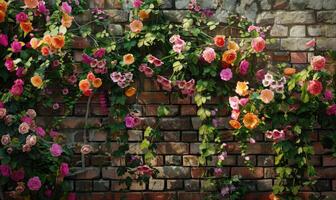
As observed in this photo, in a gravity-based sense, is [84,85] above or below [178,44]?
below

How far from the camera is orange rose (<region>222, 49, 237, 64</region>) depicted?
3.83m

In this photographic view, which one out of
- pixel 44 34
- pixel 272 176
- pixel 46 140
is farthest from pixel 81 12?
pixel 272 176

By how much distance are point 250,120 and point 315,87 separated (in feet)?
1.80

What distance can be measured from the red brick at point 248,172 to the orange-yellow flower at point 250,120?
1.35ft

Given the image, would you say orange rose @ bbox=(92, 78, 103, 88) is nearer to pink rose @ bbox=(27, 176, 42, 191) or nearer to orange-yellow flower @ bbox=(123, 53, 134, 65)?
orange-yellow flower @ bbox=(123, 53, 134, 65)

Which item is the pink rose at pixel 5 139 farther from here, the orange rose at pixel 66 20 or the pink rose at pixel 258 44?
the pink rose at pixel 258 44

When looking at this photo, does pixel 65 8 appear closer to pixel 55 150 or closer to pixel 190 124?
pixel 55 150

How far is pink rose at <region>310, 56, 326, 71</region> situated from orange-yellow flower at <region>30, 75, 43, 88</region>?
82.3 inches

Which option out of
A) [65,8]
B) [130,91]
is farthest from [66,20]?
[130,91]

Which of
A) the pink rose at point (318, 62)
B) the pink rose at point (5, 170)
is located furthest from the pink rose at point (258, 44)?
the pink rose at point (5, 170)

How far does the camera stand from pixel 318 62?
3748 millimetres

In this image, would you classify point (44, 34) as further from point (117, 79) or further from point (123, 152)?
point (123, 152)

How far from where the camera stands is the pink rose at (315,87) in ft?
12.3

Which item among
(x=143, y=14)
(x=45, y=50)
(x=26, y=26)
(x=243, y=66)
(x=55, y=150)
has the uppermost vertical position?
(x=143, y=14)
